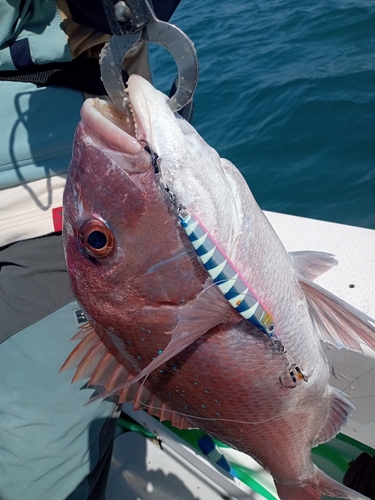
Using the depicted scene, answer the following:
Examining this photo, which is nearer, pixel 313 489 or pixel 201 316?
pixel 201 316

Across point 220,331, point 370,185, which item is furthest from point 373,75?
point 220,331

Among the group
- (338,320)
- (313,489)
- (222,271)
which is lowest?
(313,489)

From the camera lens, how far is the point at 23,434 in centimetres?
176

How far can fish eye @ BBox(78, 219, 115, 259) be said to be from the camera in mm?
1228

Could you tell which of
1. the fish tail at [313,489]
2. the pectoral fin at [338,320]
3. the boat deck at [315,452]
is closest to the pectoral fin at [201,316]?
the pectoral fin at [338,320]

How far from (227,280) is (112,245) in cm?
30

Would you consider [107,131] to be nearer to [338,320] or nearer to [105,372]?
[105,372]

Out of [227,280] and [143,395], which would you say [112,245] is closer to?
[227,280]

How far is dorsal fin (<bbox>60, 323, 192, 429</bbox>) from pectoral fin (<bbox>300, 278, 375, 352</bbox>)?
53 centimetres

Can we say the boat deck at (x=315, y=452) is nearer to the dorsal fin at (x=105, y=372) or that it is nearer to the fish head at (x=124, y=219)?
the dorsal fin at (x=105, y=372)

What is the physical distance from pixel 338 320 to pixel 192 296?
504 mm

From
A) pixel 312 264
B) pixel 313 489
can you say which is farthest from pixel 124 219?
pixel 313 489

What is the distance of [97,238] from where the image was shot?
124 centimetres

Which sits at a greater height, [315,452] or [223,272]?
[223,272]
